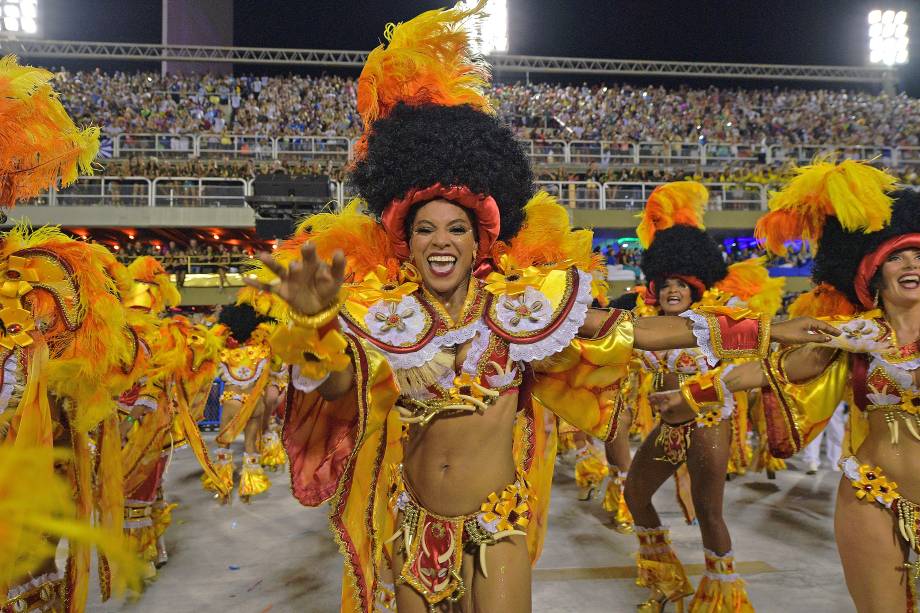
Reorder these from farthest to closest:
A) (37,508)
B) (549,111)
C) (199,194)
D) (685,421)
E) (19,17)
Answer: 1. (19,17)
2. (549,111)
3. (199,194)
4. (685,421)
5. (37,508)

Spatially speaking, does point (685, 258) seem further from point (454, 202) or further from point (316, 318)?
point (316, 318)

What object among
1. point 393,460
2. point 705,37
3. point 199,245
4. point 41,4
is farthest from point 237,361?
point 705,37

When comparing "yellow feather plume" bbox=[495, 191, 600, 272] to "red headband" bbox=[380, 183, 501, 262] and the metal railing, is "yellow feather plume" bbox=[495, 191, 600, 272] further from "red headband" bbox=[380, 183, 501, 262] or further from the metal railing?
the metal railing

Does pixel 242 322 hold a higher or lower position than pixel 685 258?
lower

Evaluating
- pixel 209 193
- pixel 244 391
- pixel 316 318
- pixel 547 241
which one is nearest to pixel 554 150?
pixel 209 193

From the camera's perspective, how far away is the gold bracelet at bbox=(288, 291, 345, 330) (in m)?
1.88

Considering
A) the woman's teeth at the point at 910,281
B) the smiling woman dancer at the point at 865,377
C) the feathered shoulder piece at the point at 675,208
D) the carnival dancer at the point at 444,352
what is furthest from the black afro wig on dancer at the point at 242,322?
the woman's teeth at the point at 910,281

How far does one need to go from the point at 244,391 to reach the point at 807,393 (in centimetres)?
652

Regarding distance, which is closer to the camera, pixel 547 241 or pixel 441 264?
pixel 441 264

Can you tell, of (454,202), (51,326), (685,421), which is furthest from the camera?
(685,421)

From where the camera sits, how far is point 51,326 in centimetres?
309

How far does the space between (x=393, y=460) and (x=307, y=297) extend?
1133 millimetres

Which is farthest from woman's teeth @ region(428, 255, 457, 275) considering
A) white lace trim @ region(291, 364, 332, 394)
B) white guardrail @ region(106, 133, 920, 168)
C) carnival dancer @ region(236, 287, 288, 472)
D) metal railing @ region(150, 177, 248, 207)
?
white guardrail @ region(106, 133, 920, 168)

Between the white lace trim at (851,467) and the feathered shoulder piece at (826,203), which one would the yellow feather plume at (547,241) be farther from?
the white lace trim at (851,467)
